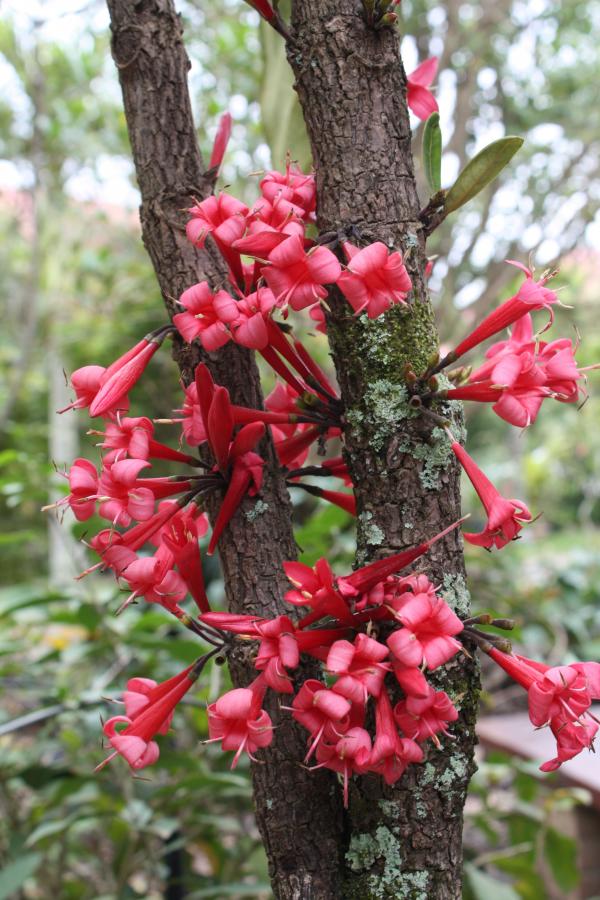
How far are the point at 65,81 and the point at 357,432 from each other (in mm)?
4391

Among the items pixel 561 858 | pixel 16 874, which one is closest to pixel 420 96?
pixel 16 874

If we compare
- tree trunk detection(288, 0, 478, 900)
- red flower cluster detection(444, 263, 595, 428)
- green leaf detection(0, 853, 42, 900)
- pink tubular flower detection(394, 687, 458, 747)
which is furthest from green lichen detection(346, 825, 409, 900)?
green leaf detection(0, 853, 42, 900)

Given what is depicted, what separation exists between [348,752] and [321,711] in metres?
0.03

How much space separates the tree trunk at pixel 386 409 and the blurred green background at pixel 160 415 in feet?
0.49

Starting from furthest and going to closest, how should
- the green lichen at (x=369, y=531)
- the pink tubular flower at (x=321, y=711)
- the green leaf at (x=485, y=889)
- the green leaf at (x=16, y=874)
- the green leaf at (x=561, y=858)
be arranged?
1. the green leaf at (x=561, y=858)
2. the green leaf at (x=485, y=889)
3. the green leaf at (x=16, y=874)
4. the green lichen at (x=369, y=531)
5. the pink tubular flower at (x=321, y=711)

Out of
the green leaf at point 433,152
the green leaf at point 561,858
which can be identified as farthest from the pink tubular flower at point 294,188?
the green leaf at point 561,858

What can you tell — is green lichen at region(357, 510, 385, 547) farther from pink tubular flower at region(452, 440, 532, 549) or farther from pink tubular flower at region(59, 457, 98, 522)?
pink tubular flower at region(59, 457, 98, 522)

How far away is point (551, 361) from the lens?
24.0 inches

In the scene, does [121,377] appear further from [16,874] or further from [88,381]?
[16,874]

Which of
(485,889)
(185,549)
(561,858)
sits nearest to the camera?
(185,549)

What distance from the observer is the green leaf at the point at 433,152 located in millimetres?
705

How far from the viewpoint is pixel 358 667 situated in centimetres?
56

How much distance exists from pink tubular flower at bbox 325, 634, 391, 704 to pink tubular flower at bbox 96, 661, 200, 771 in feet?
0.53

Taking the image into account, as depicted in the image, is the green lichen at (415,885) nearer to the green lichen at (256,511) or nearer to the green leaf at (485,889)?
the green lichen at (256,511)
